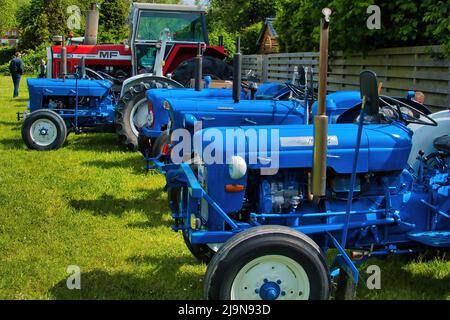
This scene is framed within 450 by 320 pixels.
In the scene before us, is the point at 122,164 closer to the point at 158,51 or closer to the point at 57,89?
the point at 57,89

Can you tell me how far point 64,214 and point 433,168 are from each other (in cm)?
314

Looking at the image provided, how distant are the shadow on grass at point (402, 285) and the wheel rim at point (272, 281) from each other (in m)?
0.74

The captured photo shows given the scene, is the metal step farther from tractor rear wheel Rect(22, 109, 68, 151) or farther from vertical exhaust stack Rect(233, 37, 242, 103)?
tractor rear wheel Rect(22, 109, 68, 151)

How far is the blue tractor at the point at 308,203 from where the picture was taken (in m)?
2.91

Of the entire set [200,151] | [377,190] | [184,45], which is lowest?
[377,190]

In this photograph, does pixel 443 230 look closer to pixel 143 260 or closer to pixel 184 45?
pixel 143 260

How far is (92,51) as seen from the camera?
11.3 m

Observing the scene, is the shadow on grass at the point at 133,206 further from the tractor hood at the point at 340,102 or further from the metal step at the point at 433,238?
the metal step at the point at 433,238

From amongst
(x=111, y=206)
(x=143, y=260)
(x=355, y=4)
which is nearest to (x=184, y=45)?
(x=355, y=4)

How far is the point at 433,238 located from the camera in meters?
3.48

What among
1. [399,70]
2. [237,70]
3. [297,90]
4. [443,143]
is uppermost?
[399,70]

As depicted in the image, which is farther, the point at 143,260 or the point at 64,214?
the point at 64,214

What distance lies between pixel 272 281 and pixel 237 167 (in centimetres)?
64

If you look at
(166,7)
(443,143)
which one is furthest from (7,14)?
(443,143)
